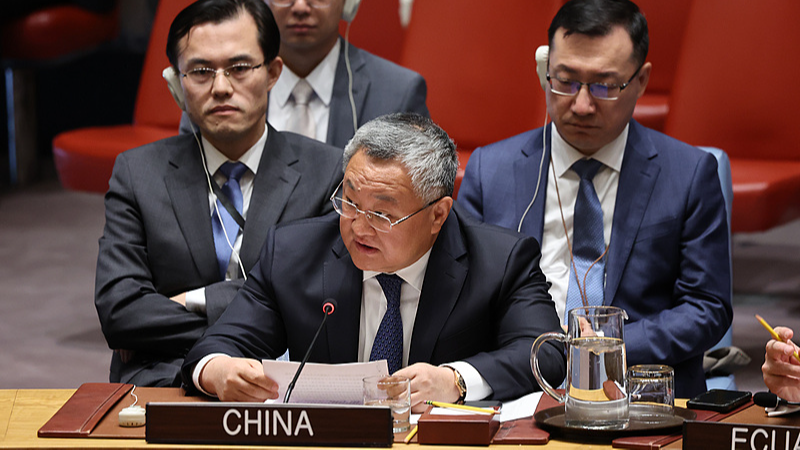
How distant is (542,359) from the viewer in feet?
6.33

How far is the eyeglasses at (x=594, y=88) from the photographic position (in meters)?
2.48

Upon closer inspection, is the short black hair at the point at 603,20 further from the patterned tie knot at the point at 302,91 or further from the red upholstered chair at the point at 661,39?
the red upholstered chair at the point at 661,39

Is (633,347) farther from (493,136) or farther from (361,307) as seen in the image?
(493,136)

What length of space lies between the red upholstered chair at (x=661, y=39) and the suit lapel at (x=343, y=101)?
Answer: 1326mm

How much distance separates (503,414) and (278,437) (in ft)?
1.26

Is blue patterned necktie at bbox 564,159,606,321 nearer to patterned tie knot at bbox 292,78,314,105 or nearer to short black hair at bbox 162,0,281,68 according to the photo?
short black hair at bbox 162,0,281,68

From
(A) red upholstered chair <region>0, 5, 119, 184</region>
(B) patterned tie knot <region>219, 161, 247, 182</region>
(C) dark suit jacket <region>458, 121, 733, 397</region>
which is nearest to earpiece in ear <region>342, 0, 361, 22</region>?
(B) patterned tie knot <region>219, 161, 247, 182</region>

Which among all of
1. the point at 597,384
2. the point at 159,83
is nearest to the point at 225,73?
the point at 597,384

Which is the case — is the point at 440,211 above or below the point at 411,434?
above

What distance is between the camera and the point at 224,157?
8.46 feet

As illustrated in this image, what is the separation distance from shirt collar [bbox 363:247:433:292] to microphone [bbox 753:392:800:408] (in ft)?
2.16

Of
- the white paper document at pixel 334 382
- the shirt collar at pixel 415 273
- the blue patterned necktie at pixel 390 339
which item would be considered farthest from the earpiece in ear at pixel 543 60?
the white paper document at pixel 334 382

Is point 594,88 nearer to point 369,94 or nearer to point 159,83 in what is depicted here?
point 369,94

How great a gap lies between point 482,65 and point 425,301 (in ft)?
6.51
